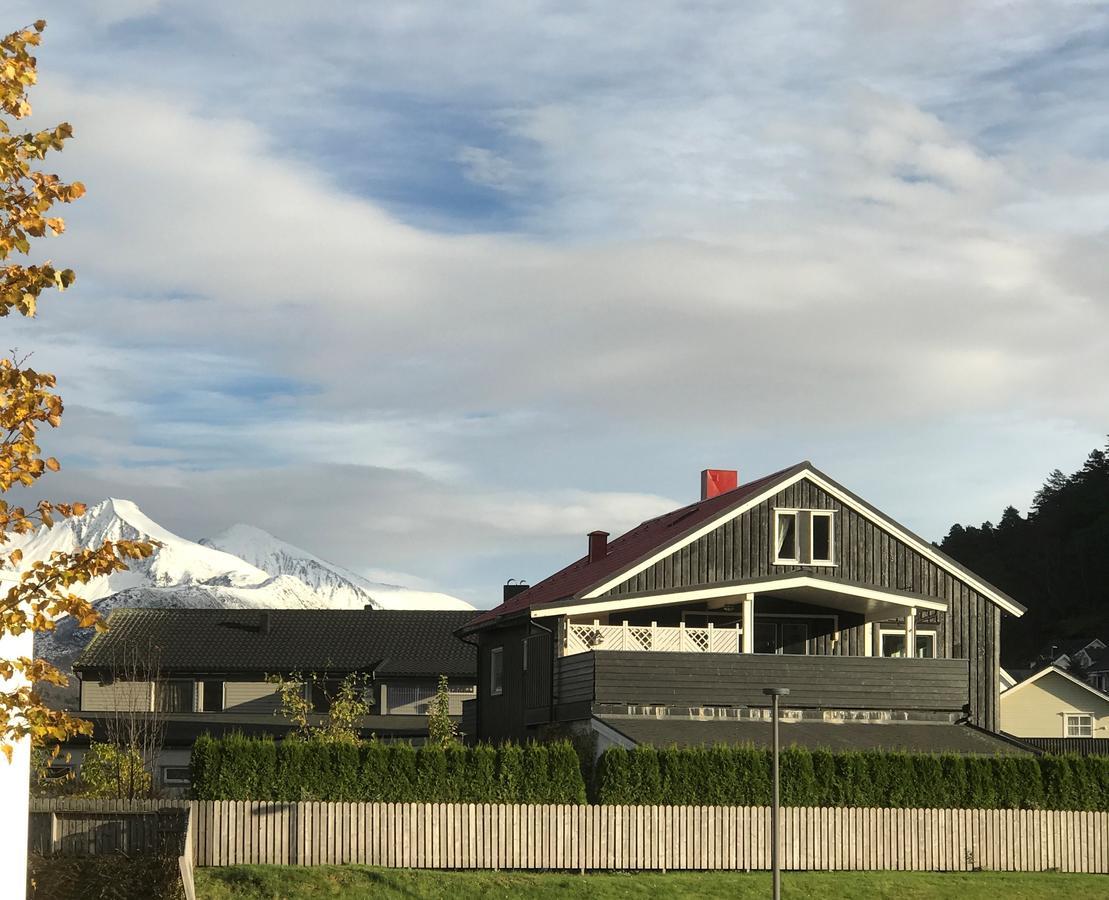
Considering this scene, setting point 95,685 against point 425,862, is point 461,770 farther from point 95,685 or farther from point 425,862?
point 95,685

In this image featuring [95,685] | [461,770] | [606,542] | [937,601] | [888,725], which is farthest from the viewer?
[95,685]

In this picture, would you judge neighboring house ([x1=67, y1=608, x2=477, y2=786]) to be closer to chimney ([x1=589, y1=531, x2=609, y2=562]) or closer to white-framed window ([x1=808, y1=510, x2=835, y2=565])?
chimney ([x1=589, y1=531, x2=609, y2=562])

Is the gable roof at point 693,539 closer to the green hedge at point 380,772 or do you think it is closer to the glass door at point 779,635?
the glass door at point 779,635

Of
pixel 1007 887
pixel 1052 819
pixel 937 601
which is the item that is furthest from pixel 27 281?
pixel 937 601

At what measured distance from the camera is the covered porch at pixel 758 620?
38031mm

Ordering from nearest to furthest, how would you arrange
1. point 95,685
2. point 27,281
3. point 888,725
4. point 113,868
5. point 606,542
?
point 27,281
point 113,868
point 888,725
point 606,542
point 95,685

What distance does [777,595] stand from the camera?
4162 cm

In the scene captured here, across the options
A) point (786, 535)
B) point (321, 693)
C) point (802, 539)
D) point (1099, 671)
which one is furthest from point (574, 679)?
point (1099, 671)

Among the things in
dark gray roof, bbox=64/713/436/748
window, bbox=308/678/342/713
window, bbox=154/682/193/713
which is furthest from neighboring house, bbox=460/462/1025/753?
window, bbox=154/682/193/713

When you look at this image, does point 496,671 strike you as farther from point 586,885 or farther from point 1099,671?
point 1099,671

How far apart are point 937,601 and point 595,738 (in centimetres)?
1079

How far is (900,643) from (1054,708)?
2909cm

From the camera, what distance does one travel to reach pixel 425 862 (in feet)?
98.7

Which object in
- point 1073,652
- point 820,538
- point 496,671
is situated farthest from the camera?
point 1073,652
